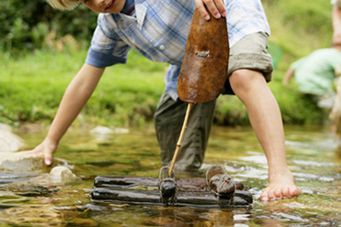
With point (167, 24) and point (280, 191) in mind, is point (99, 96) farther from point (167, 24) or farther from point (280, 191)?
point (280, 191)

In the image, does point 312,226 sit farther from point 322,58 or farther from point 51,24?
point 51,24

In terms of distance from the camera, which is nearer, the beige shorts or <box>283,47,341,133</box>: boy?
the beige shorts

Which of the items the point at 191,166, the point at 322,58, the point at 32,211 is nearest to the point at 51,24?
the point at 322,58

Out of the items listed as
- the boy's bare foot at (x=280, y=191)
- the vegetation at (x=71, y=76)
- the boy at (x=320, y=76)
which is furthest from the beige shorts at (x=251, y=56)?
the boy at (x=320, y=76)

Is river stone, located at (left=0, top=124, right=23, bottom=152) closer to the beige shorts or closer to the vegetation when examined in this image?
the vegetation

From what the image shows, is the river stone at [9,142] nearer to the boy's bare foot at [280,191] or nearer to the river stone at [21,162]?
the river stone at [21,162]

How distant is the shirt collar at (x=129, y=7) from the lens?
3746 mm

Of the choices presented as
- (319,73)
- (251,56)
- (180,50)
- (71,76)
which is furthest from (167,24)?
(319,73)

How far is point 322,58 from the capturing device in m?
8.84

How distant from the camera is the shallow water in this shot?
2814mm

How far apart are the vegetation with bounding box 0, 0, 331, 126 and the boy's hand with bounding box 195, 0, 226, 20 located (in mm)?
3193

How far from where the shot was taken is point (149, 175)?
164 inches

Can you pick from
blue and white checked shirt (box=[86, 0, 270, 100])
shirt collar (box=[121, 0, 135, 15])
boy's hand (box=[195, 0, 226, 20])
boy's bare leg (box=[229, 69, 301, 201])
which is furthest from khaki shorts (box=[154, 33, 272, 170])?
boy's hand (box=[195, 0, 226, 20])

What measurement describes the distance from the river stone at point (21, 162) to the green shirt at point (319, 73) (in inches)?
203
